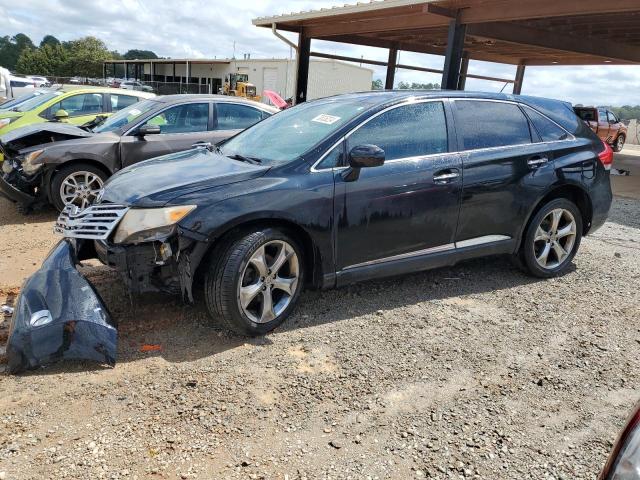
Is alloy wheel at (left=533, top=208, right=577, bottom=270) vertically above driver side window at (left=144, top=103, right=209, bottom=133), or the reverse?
driver side window at (left=144, top=103, right=209, bottom=133)

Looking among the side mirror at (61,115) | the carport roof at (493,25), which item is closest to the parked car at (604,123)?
the carport roof at (493,25)

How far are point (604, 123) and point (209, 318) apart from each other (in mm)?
22822

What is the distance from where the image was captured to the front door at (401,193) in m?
3.84

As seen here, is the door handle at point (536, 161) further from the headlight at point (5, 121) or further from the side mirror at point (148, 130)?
the headlight at point (5, 121)

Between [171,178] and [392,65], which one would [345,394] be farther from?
[392,65]

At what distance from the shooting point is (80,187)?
6.61 m

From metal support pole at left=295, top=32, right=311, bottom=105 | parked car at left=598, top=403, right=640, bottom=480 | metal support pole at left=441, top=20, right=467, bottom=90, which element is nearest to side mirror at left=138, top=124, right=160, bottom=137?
metal support pole at left=441, top=20, right=467, bottom=90

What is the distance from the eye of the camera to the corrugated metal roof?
10336 millimetres

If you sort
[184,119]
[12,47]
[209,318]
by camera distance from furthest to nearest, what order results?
[12,47]
[184,119]
[209,318]

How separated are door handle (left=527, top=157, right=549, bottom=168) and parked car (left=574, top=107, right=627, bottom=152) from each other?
59.8ft

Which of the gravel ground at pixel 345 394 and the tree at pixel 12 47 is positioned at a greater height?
the tree at pixel 12 47

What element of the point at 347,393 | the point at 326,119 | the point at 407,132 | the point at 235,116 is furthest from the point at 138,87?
the point at 347,393

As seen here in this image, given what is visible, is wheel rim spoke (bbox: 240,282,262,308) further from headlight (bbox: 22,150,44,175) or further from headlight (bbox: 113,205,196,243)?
headlight (bbox: 22,150,44,175)

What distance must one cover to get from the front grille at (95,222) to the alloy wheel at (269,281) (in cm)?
91
